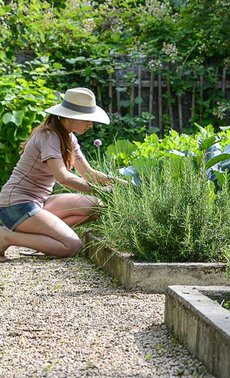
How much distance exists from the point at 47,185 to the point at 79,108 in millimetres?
586

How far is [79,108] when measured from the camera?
5723 mm

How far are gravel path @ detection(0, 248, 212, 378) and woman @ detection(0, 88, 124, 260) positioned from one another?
61cm

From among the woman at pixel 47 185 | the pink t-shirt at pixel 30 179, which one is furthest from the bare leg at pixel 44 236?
the pink t-shirt at pixel 30 179

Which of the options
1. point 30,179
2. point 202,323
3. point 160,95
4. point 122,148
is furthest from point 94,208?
point 160,95

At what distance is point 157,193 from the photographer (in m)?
4.76

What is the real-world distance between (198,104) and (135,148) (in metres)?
3.79

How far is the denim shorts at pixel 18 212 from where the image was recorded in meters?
5.72

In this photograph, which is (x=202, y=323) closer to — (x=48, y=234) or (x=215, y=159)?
(x=215, y=159)

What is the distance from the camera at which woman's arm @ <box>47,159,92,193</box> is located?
5.45 meters

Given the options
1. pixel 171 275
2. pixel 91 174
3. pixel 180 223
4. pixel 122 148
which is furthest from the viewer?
pixel 122 148

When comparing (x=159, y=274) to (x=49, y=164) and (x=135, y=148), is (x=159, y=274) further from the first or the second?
(x=135, y=148)

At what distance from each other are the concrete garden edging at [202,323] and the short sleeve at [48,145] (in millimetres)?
1968

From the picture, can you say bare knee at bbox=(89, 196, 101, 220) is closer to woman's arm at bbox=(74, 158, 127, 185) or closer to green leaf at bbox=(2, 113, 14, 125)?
woman's arm at bbox=(74, 158, 127, 185)

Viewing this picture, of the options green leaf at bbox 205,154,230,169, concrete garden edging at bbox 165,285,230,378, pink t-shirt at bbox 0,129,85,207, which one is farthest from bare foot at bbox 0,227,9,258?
concrete garden edging at bbox 165,285,230,378
